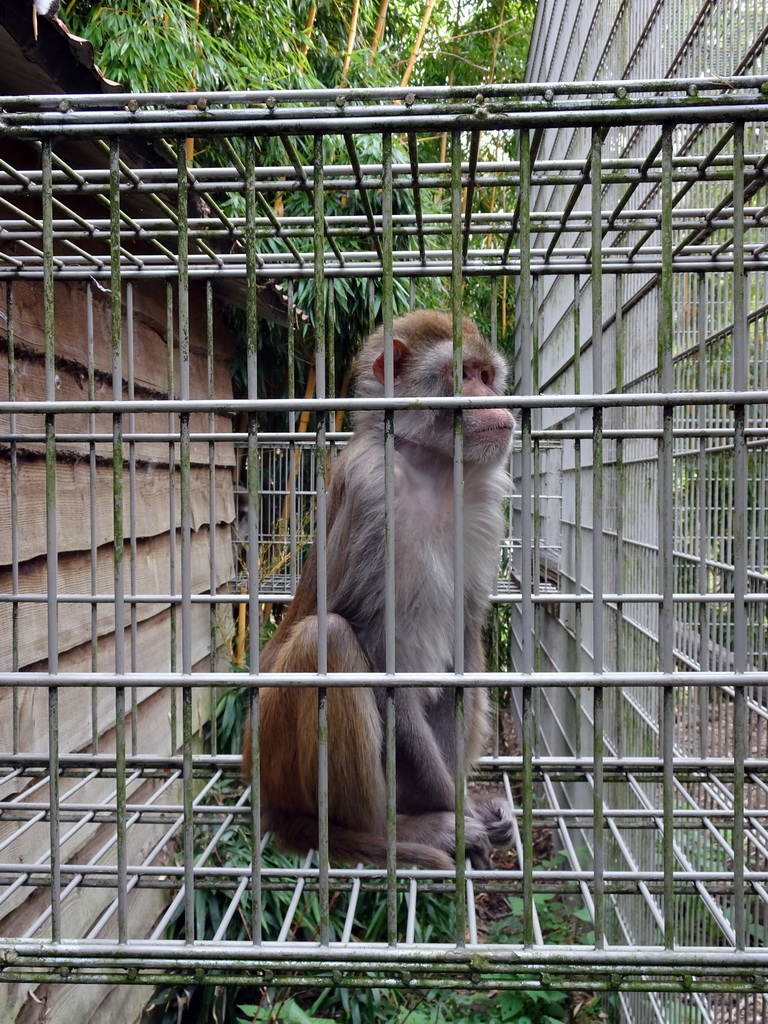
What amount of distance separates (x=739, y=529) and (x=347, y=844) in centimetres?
155

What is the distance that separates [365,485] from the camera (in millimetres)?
2467

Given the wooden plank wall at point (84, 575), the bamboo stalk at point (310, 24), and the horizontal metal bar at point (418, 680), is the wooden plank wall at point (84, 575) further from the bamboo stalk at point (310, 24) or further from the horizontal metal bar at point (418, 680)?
the bamboo stalk at point (310, 24)

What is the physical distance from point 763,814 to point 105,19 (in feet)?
19.5

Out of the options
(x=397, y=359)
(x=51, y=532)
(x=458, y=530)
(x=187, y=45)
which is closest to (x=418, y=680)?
(x=458, y=530)

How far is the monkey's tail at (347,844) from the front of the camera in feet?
7.47

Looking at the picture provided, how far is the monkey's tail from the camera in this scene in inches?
89.7

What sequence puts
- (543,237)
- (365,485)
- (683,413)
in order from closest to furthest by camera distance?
1. (365,485)
2. (683,413)
3. (543,237)

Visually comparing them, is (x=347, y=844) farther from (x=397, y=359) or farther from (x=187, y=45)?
(x=187, y=45)

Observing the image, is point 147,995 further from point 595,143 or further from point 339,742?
point 595,143

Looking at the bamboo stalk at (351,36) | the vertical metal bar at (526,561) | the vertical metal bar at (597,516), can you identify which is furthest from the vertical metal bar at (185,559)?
the bamboo stalk at (351,36)

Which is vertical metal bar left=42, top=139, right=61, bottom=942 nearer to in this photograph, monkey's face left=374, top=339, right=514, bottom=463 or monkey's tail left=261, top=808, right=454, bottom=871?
monkey's tail left=261, top=808, right=454, bottom=871

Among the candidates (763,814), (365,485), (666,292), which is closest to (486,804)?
(763,814)

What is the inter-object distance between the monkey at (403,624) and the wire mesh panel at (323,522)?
0.18 meters

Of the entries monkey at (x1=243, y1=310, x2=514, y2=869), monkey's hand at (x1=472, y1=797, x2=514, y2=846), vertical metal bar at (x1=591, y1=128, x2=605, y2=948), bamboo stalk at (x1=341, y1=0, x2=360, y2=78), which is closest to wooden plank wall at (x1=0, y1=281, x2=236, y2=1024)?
monkey at (x1=243, y1=310, x2=514, y2=869)
